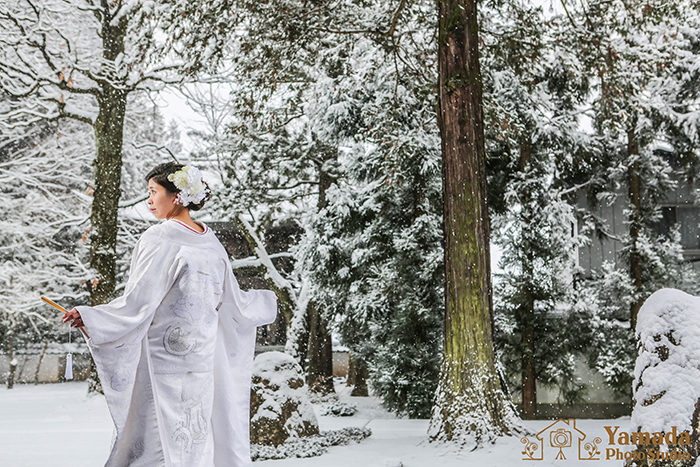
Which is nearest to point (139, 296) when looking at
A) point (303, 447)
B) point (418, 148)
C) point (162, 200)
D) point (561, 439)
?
point (162, 200)

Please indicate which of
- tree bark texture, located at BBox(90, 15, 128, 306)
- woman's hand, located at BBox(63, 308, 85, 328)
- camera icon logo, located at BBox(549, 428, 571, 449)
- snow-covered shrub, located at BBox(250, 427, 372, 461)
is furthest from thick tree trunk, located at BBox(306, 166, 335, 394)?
woman's hand, located at BBox(63, 308, 85, 328)

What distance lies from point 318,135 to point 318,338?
17.6 ft

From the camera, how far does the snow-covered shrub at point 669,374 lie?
12.9 feet

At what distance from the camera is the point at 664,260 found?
Result: 12.0 m

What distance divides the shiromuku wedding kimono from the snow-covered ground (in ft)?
6.99

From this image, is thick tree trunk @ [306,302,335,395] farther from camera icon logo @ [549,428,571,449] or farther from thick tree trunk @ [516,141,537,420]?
camera icon logo @ [549,428,571,449]

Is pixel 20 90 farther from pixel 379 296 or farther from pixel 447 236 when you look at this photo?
pixel 447 236

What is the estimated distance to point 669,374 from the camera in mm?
4066

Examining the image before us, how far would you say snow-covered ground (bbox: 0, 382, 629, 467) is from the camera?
5832mm

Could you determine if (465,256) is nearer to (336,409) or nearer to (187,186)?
(187,186)

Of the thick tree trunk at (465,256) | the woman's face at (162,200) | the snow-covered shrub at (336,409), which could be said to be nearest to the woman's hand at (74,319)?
the woman's face at (162,200)

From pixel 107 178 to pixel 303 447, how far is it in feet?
26.9

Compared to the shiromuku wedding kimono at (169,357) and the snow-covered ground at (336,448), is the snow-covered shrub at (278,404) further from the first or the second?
the shiromuku wedding kimono at (169,357)

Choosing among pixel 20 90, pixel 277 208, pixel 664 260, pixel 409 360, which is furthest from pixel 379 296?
pixel 20 90
